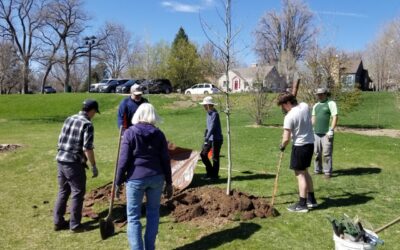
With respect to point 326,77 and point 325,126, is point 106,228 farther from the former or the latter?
point 326,77

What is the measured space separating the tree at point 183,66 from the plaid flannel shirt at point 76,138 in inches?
1920

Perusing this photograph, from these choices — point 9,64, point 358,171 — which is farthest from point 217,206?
point 9,64

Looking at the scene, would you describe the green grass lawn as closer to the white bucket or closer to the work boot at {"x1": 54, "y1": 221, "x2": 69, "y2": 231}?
the work boot at {"x1": 54, "y1": 221, "x2": 69, "y2": 231}

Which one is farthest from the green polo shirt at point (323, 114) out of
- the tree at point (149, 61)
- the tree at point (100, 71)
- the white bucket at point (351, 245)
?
the tree at point (100, 71)

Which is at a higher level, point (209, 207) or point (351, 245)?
point (351, 245)

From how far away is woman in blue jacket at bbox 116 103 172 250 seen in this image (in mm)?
4652

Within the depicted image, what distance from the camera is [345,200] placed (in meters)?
7.14

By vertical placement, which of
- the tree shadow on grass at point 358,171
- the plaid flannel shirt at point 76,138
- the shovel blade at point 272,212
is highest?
the plaid flannel shirt at point 76,138

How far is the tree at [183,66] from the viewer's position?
5472 centimetres

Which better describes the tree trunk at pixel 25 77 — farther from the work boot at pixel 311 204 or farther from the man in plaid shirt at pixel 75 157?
the work boot at pixel 311 204

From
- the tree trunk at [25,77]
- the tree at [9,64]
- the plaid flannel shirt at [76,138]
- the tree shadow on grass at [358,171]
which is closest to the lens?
the plaid flannel shirt at [76,138]

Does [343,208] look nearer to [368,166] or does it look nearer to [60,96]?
[368,166]

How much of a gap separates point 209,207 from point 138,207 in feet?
6.01

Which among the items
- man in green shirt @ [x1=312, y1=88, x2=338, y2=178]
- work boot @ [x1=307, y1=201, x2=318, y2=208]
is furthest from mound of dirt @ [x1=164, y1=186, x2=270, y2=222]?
man in green shirt @ [x1=312, y1=88, x2=338, y2=178]
